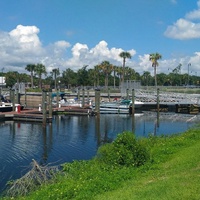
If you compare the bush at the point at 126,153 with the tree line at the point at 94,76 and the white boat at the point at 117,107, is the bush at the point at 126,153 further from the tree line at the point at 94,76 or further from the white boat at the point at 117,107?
the tree line at the point at 94,76


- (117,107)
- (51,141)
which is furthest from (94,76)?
(51,141)

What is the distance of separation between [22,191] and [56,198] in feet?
9.30

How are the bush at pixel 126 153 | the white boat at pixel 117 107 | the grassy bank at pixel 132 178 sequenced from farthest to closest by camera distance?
the white boat at pixel 117 107, the bush at pixel 126 153, the grassy bank at pixel 132 178

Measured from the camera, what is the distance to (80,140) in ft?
97.1

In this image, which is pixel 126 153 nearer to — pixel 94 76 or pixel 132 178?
pixel 132 178

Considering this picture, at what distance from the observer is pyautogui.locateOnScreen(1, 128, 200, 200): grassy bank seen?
30.9 feet

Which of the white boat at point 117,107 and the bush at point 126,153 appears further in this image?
the white boat at point 117,107

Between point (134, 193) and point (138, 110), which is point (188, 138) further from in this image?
point (138, 110)

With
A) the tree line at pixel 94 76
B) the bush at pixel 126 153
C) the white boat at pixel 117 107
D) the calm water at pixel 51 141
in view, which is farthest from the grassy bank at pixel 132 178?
Result: the tree line at pixel 94 76

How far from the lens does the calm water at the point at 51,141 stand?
2129 centimetres

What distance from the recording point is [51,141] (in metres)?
29.3

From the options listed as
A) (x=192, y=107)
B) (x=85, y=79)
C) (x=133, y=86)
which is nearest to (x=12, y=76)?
(x=85, y=79)

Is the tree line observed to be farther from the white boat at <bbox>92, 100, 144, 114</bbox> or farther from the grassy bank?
the grassy bank

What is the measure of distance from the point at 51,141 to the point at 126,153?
1622 cm
